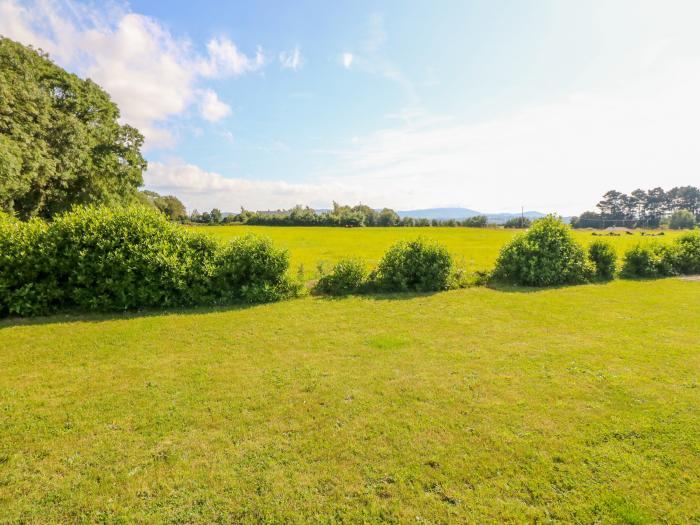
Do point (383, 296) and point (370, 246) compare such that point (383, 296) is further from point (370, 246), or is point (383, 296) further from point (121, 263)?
point (370, 246)

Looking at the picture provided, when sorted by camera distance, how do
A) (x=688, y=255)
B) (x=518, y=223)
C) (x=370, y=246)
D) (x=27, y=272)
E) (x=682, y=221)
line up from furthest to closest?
(x=682, y=221), (x=518, y=223), (x=370, y=246), (x=688, y=255), (x=27, y=272)

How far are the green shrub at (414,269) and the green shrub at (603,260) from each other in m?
7.58

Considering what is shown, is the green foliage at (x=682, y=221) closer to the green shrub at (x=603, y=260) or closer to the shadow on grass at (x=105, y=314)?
the green shrub at (x=603, y=260)

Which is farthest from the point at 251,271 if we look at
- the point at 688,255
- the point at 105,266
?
the point at 688,255

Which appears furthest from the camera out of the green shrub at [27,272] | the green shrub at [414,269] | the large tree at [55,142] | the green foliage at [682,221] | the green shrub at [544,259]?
the green foliage at [682,221]

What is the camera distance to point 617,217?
324 feet

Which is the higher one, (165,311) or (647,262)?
(647,262)

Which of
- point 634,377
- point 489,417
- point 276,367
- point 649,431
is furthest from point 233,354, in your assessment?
point 634,377

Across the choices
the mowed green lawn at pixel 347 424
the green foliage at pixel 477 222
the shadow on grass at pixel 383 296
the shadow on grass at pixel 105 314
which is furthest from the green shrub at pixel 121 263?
the green foliage at pixel 477 222

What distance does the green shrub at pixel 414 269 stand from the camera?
1132 centimetres

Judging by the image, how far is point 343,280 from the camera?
1100 centimetres

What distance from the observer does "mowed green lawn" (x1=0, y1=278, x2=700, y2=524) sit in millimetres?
2973

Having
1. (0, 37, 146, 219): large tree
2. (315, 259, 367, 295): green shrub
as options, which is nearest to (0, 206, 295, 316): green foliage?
(315, 259, 367, 295): green shrub

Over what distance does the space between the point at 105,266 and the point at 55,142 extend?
16.5 m
